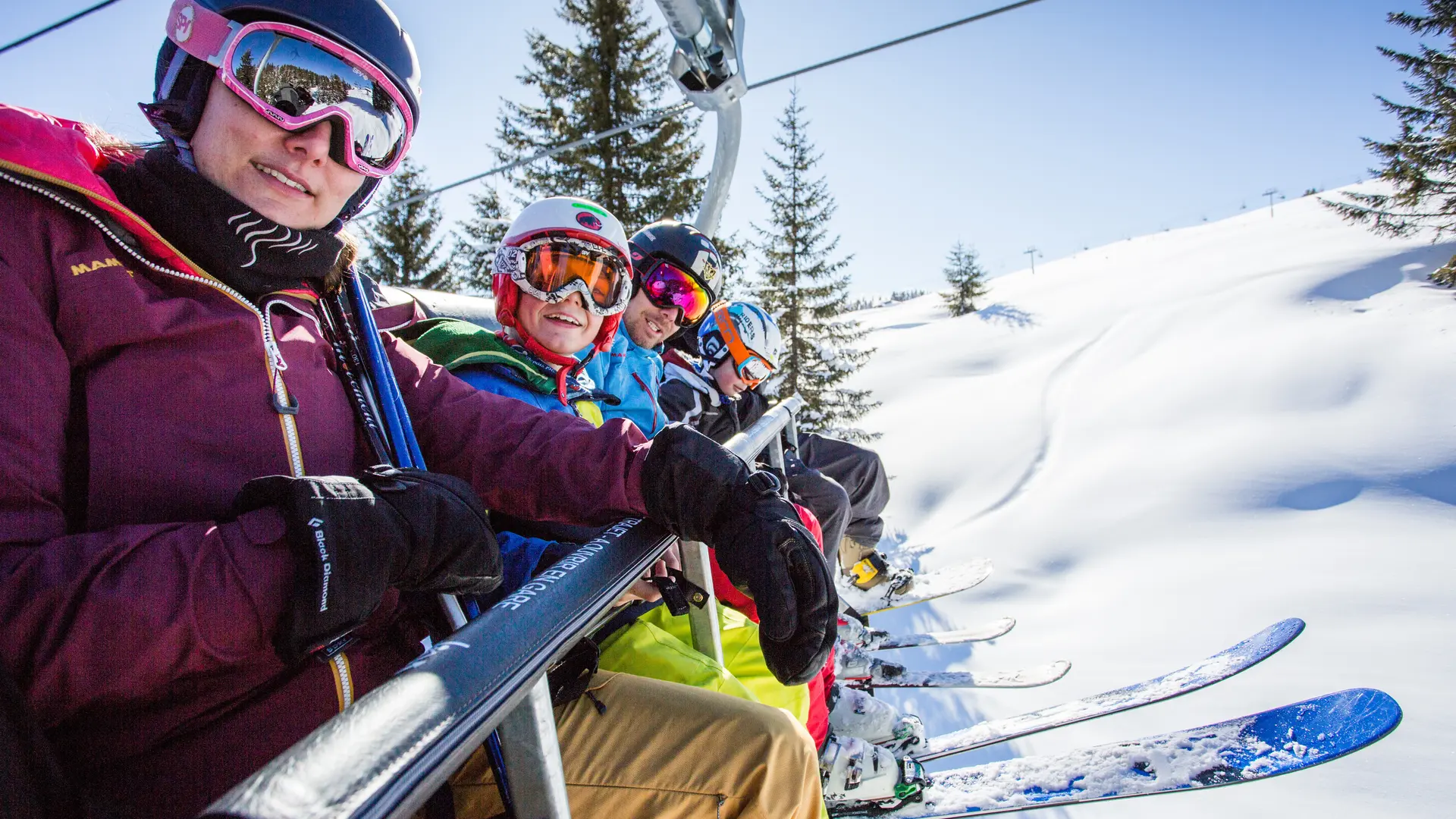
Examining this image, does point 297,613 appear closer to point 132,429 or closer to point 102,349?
point 132,429

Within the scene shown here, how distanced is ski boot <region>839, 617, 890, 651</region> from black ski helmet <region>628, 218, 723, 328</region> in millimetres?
2306

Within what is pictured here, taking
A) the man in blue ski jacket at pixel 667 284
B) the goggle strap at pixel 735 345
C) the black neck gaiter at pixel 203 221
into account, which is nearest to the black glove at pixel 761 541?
the black neck gaiter at pixel 203 221

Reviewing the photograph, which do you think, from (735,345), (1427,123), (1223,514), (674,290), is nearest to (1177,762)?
(735,345)

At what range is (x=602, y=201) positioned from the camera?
12672 mm

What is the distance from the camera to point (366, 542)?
1.00m

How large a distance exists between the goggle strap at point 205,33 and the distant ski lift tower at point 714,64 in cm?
285

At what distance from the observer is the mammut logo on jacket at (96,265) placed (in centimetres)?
101

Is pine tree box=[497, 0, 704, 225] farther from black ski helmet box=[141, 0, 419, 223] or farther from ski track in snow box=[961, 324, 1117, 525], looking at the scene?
black ski helmet box=[141, 0, 419, 223]

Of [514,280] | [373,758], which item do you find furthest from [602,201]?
[373,758]

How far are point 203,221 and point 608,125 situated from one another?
13284mm

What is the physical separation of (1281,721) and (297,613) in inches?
132

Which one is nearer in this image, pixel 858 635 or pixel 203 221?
pixel 203 221

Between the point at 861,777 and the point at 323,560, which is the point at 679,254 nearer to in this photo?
the point at 861,777

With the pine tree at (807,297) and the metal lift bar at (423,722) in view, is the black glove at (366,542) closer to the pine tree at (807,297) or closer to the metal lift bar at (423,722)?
the metal lift bar at (423,722)
